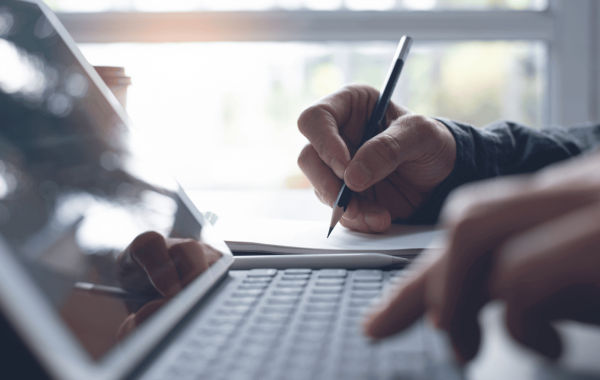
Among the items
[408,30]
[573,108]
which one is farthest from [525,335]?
[573,108]

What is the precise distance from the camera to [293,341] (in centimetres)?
20

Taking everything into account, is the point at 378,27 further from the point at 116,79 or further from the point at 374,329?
the point at 374,329

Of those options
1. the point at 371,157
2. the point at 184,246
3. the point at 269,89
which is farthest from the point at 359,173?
the point at 269,89

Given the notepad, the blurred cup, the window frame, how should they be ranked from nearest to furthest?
the notepad, the blurred cup, the window frame

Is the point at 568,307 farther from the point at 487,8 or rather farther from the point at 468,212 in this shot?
the point at 487,8

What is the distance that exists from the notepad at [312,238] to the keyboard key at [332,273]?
7 cm

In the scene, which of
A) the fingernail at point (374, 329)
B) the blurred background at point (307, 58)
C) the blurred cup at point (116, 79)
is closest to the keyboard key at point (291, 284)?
the fingernail at point (374, 329)

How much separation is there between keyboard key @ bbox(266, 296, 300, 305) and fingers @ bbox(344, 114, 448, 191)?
0.24 metres

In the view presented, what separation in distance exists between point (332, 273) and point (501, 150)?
1.39ft

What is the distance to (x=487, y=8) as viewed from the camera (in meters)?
0.96

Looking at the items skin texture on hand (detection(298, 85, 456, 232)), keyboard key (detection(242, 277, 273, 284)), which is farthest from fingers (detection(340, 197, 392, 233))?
keyboard key (detection(242, 277, 273, 284))

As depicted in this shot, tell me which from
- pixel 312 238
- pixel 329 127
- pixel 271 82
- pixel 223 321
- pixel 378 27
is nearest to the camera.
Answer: pixel 223 321

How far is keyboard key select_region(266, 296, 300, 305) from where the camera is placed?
0.26 metres

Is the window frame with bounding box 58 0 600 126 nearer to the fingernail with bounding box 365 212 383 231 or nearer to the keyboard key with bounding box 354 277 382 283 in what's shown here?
the fingernail with bounding box 365 212 383 231
